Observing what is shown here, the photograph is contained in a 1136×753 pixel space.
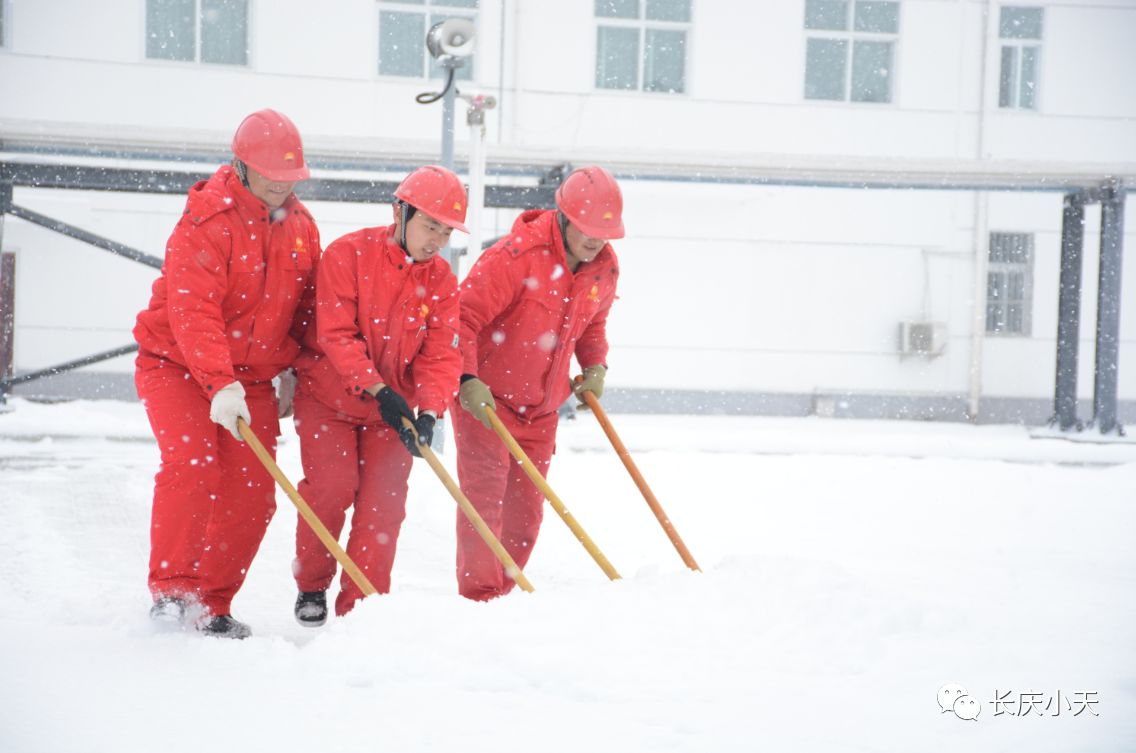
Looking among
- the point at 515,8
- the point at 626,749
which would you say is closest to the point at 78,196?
the point at 515,8

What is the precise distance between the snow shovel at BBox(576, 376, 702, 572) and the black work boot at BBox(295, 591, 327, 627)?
45.7 inches

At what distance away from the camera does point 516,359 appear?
3.71 metres

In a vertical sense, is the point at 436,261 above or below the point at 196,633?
above

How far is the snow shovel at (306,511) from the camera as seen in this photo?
300cm

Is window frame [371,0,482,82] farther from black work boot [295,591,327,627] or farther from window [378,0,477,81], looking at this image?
black work boot [295,591,327,627]

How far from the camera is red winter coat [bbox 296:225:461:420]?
3207mm

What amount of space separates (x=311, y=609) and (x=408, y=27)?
10319 mm

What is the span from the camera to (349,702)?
233 centimetres

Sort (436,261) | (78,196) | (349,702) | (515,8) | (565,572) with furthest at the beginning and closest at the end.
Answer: (515,8) < (78,196) < (565,572) < (436,261) < (349,702)

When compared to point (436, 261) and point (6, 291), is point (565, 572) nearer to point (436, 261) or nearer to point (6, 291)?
point (436, 261)

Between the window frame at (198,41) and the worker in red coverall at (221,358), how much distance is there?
9.64 metres

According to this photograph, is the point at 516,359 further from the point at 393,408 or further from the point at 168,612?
the point at 168,612

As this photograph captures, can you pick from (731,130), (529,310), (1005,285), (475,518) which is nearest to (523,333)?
(529,310)

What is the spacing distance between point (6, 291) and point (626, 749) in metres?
11.9
